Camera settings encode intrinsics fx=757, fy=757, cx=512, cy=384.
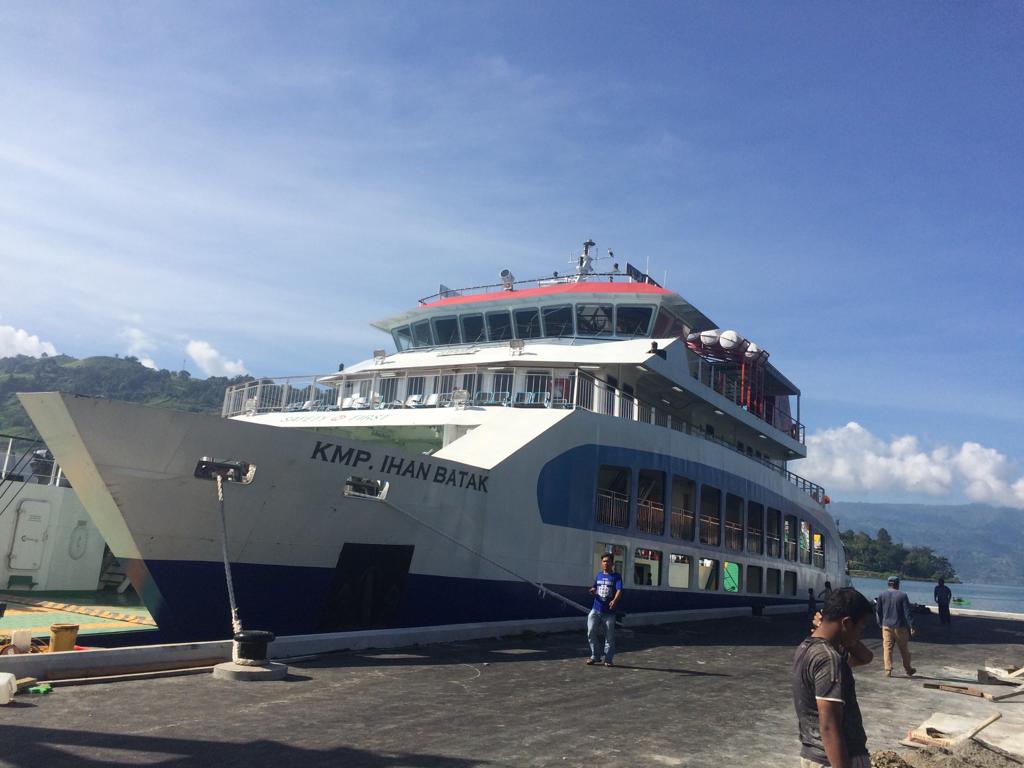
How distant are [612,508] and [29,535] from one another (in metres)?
11.4

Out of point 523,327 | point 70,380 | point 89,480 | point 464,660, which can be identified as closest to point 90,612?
point 89,480

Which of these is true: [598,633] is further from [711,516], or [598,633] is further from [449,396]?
[711,516]

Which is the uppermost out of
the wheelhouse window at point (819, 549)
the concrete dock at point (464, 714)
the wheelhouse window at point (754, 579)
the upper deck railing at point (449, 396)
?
the upper deck railing at point (449, 396)

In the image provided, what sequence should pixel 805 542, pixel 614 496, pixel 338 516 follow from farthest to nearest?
pixel 805 542 → pixel 614 496 → pixel 338 516

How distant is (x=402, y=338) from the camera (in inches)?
904

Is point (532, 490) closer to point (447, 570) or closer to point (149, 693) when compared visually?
point (447, 570)

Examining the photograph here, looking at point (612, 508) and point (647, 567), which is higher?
point (612, 508)

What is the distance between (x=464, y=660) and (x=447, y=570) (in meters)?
1.85

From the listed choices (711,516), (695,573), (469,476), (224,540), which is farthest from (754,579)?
(224,540)

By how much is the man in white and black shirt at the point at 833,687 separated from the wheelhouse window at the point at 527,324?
55.5ft

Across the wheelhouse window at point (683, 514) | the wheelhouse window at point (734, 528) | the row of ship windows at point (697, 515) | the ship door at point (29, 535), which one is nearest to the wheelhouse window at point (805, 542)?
the row of ship windows at point (697, 515)

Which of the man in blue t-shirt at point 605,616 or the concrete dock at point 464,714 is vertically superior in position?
the man in blue t-shirt at point 605,616

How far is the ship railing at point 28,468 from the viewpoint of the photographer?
13617 millimetres

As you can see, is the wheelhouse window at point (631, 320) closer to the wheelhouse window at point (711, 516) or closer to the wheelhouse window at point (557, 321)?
the wheelhouse window at point (557, 321)
